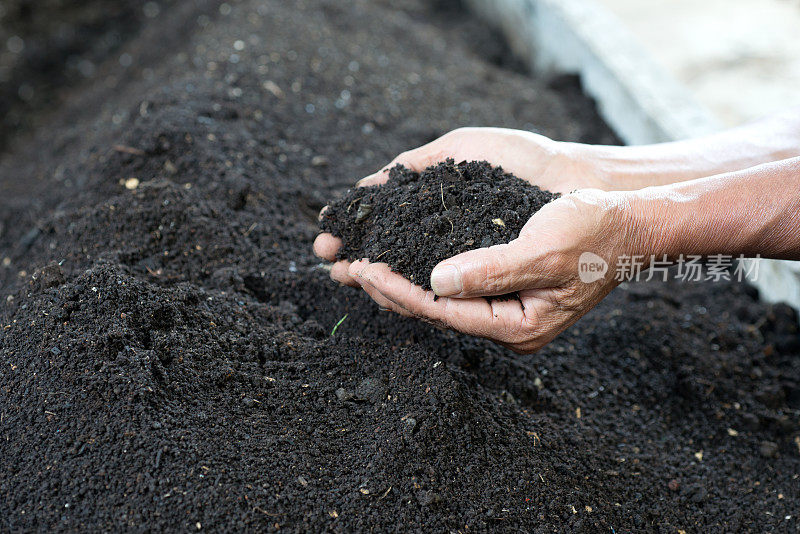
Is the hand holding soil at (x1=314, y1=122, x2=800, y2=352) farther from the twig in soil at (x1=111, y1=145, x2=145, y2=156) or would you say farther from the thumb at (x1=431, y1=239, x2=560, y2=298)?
the twig in soil at (x1=111, y1=145, x2=145, y2=156)

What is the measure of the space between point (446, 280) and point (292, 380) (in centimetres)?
56

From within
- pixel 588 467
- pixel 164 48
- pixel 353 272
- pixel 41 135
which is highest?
pixel 353 272

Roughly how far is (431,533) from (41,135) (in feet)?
12.3

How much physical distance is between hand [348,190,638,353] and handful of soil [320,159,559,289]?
0.07m

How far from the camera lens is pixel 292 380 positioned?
5.86 feet

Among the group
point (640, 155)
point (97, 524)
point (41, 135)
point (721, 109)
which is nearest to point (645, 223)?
point (640, 155)

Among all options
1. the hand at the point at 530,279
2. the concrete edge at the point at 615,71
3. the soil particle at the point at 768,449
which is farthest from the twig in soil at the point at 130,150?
the soil particle at the point at 768,449

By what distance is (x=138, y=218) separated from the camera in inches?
83.3

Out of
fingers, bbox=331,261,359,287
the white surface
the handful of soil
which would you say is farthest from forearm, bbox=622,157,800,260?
the white surface

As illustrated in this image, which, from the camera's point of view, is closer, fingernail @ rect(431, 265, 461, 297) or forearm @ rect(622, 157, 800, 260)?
fingernail @ rect(431, 265, 461, 297)

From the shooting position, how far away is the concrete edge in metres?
2.84

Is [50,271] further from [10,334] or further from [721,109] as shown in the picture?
[721,109]

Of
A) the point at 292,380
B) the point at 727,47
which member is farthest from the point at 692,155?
the point at 727,47

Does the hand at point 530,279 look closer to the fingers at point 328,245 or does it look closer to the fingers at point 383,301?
the fingers at point 383,301
